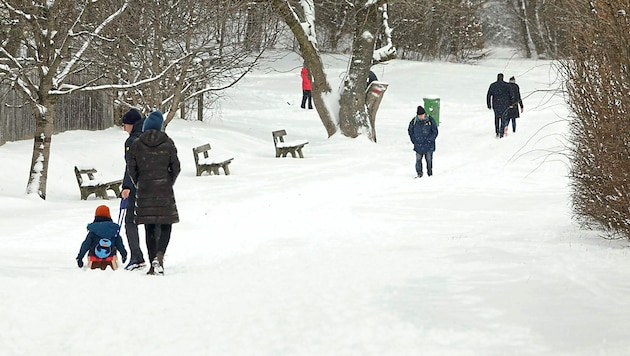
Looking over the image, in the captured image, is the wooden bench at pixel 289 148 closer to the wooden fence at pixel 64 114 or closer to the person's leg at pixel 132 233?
the wooden fence at pixel 64 114

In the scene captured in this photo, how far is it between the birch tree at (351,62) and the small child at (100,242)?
1557 centimetres

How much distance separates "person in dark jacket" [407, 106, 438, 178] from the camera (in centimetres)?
1812

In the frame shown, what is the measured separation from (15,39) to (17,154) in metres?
2.65

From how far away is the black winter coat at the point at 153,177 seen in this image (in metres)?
8.63

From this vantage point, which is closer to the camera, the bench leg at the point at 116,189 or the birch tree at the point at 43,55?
the birch tree at the point at 43,55

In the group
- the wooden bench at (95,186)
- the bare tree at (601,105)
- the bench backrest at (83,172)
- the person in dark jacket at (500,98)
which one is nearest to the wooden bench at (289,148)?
the person in dark jacket at (500,98)

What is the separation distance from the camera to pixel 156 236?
8758 millimetres

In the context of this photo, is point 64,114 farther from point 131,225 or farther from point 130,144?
point 131,225

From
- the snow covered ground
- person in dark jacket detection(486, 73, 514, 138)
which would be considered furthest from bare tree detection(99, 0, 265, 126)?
person in dark jacket detection(486, 73, 514, 138)

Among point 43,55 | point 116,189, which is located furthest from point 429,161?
point 43,55

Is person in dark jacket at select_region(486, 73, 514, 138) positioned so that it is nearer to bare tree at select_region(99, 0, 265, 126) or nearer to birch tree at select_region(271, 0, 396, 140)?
birch tree at select_region(271, 0, 396, 140)

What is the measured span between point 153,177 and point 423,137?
10.1 m

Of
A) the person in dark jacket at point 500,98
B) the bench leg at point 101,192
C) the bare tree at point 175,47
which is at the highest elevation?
the bare tree at point 175,47

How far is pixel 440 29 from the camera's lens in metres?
49.9
